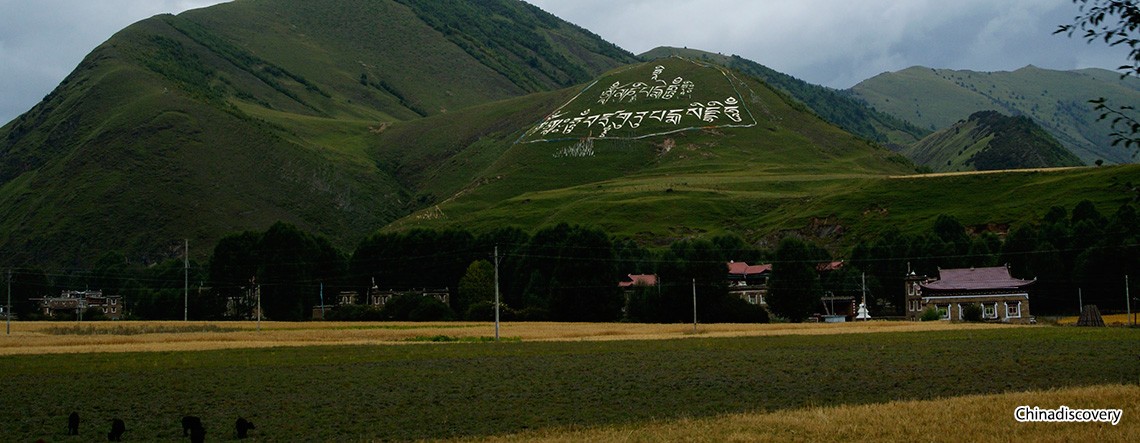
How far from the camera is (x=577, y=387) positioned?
1693 inches

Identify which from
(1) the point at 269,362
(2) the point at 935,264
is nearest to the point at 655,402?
(1) the point at 269,362

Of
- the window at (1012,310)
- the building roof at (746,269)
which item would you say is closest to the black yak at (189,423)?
the window at (1012,310)

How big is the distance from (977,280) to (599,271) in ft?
152

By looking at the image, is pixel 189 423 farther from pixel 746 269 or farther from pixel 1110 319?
pixel 746 269

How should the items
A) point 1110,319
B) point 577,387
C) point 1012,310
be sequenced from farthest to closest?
1. point 1012,310
2. point 1110,319
3. point 577,387

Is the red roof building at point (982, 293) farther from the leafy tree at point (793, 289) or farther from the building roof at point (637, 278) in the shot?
the building roof at point (637, 278)

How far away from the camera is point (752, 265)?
194750mm

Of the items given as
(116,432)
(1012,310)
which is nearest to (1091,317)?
(1012,310)

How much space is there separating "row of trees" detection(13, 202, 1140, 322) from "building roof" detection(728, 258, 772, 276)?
277 inches

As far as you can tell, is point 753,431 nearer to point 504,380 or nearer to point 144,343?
point 504,380

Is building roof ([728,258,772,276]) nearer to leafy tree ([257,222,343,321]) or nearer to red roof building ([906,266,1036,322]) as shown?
red roof building ([906,266,1036,322])

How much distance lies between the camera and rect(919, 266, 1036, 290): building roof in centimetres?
13175

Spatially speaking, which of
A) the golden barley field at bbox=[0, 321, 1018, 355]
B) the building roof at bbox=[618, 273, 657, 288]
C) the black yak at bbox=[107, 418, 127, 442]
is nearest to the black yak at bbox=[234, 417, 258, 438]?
the black yak at bbox=[107, 418, 127, 442]

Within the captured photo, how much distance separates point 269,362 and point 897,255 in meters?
122
